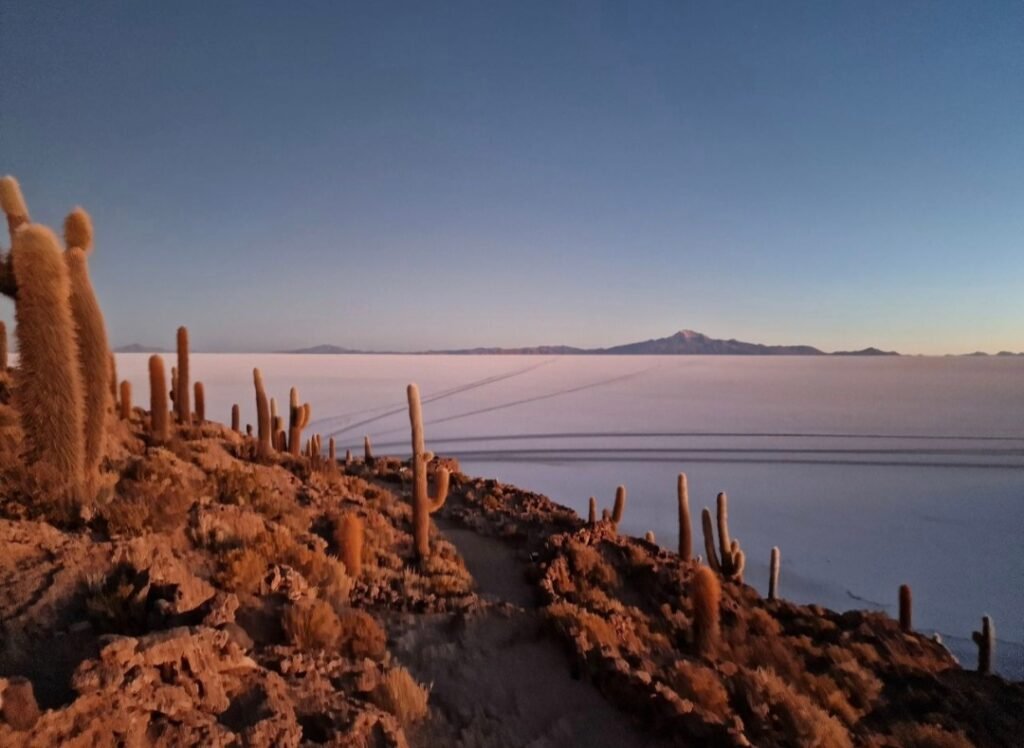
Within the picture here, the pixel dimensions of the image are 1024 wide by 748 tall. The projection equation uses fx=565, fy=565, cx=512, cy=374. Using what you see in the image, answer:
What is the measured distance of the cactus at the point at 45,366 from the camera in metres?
7.52

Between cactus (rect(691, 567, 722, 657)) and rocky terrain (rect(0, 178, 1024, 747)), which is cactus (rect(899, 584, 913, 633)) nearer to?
rocky terrain (rect(0, 178, 1024, 747))

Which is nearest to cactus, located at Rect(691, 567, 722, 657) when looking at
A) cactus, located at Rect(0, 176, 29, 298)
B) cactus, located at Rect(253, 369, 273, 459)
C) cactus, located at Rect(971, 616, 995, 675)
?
cactus, located at Rect(971, 616, 995, 675)

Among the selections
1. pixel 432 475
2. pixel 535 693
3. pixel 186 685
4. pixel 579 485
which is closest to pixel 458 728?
pixel 535 693

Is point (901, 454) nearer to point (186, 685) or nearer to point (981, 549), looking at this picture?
point (981, 549)

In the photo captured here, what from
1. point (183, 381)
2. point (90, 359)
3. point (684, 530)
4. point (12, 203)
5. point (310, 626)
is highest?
point (12, 203)

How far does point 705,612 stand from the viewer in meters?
9.17

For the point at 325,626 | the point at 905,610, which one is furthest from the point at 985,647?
the point at 325,626

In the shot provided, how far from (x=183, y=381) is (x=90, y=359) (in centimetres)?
724

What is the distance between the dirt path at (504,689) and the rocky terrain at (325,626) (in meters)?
0.02

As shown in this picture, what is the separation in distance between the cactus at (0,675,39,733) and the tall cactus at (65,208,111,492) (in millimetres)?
5217

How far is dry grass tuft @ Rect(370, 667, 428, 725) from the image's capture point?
4625mm

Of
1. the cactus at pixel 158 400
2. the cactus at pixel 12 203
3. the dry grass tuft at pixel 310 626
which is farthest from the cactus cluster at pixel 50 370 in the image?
the cactus at pixel 158 400

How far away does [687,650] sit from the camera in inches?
359

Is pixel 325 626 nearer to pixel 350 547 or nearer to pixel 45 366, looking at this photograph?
pixel 350 547
